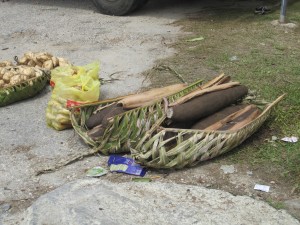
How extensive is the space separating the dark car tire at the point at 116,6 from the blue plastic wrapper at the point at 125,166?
4.06 metres

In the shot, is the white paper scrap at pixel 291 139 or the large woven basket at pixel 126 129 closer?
the large woven basket at pixel 126 129

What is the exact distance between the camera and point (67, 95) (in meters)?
4.10

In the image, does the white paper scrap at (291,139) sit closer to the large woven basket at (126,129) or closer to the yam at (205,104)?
the yam at (205,104)

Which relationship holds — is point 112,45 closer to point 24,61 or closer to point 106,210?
point 24,61

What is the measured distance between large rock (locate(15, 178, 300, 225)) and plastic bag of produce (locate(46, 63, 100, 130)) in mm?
892

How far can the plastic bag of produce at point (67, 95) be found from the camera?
161 inches

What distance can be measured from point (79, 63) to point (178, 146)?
259 cm

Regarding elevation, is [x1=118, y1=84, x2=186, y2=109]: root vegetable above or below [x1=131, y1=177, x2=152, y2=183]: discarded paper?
above

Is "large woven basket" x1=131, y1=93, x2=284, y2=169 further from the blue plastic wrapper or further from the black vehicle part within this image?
the black vehicle part

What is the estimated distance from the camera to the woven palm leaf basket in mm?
4547

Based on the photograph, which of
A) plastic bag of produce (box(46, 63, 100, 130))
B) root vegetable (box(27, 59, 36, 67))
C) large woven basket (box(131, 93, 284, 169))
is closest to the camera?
large woven basket (box(131, 93, 284, 169))

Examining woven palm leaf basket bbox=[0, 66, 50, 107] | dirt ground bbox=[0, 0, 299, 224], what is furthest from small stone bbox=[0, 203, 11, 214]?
woven palm leaf basket bbox=[0, 66, 50, 107]

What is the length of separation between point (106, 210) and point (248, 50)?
3.30 m

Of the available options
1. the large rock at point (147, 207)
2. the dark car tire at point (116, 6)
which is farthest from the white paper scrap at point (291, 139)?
the dark car tire at point (116, 6)
